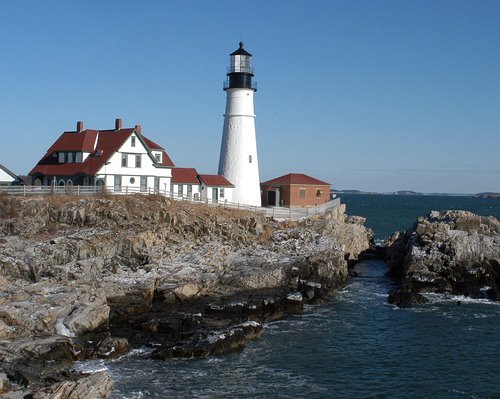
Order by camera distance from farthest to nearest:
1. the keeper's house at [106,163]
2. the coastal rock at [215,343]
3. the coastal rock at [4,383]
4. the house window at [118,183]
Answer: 1. the house window at [118,183]
2. the keeper's house at [106,163]
3. the coastal rock at [215,343]
4. the coastal rock at [4,383]

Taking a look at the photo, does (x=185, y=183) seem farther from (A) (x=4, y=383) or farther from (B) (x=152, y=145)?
(A) (x=4, y=383)

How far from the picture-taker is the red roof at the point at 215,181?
4934 cm

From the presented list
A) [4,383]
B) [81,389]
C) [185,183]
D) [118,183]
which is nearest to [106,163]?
[118,183]

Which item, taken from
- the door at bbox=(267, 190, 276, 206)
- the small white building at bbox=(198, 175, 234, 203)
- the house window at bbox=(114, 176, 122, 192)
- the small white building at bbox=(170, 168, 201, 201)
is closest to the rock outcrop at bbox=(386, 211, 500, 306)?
the door at bbox=(267, 190, 276, 206)

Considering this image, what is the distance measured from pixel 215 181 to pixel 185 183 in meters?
2.39

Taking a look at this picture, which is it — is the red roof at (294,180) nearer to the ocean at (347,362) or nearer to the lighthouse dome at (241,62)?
the lighthouse dome at (241,62)

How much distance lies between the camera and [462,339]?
2841cm

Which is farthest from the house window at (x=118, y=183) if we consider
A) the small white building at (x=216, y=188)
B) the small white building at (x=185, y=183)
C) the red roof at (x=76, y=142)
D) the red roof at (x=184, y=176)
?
the small white building at (x=216, y=188)

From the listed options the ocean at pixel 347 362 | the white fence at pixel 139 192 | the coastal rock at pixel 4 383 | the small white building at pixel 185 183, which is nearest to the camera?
the coastal rock at pixel 4 383

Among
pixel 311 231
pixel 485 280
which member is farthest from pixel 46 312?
pixel 485 280

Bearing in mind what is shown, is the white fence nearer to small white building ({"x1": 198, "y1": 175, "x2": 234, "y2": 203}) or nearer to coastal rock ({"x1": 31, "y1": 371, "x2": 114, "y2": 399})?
small white building ({"x1": 198, "y1": 175, "x2": 234, "y2": 203})

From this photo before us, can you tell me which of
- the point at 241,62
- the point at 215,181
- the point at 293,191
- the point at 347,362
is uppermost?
the point at 241,62

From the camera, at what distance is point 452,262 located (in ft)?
130

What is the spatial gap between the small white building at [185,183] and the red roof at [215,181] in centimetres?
66
